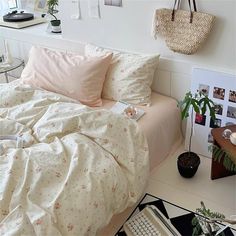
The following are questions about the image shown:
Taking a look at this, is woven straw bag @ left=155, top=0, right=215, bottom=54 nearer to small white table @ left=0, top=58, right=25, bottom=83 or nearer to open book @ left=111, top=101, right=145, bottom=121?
open book @ left=111, top=101, right=145, bottom=121

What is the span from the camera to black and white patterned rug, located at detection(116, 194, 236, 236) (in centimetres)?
166

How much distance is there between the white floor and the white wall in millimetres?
656

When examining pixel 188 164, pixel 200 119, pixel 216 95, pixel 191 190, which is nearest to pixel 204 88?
pixel 216 95

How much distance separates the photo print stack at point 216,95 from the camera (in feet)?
6.49

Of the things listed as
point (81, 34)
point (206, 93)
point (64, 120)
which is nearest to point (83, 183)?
point (64, 120)

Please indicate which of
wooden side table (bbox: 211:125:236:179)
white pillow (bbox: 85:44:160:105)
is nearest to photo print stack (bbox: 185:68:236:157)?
wooden side table (bbox: 211:125:236:179)

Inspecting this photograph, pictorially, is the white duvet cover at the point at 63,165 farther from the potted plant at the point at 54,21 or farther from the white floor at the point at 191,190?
the potted plant at the point at 54,21

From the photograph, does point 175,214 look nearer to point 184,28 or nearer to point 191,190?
point 191,190

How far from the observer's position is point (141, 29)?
221 centimetres

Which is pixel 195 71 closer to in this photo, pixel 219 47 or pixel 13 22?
pixel 219 47

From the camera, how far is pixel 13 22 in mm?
2998

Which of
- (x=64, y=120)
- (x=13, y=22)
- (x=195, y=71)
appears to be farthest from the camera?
(x=13, y=22)

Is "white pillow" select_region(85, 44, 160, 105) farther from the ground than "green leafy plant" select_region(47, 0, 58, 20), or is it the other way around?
"green leafy plant" select_region(47, 0, 58, 20)

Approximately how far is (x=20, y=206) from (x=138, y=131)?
2.43 ft
